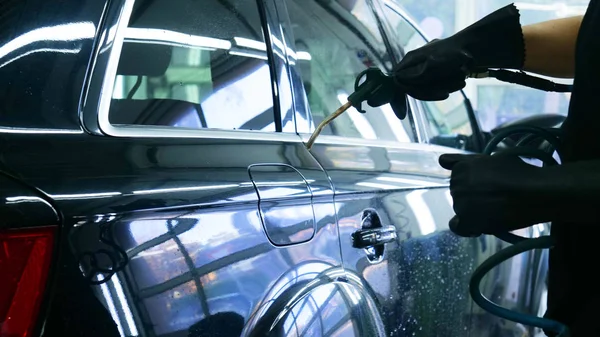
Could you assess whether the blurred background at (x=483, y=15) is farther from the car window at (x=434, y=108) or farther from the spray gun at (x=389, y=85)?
the spray gun at (x=389, y=85)

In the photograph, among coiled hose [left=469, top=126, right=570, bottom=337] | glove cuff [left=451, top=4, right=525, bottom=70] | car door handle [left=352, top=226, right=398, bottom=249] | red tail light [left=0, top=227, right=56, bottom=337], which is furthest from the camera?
car door handle [left=352, top=226, right=398, bottom=249]

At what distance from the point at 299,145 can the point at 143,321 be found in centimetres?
75

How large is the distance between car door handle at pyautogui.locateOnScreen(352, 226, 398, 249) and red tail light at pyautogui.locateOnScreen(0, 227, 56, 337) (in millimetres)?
866

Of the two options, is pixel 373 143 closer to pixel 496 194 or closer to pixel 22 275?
pixel 496 194

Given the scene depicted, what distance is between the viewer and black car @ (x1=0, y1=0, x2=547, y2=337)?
3.92 ft

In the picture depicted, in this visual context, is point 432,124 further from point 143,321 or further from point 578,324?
point 143,321

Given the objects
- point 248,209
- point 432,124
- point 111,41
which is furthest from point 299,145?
point 432,124

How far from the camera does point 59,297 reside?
116 centimetres

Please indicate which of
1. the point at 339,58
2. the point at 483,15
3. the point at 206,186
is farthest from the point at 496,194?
the point at 483,15

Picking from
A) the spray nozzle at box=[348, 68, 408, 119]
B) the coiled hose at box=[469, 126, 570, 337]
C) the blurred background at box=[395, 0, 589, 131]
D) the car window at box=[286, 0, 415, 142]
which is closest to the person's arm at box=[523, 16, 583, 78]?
the coiled hose at box=[469, 126, 570, 337]

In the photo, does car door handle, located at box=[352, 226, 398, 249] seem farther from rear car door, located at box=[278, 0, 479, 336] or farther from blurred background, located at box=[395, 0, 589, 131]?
blurred background, located at box=[395, 0, 589, 131]

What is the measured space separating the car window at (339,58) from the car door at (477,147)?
0.62ft

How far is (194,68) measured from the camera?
1861 millimetres

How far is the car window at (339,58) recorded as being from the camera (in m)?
2.17
